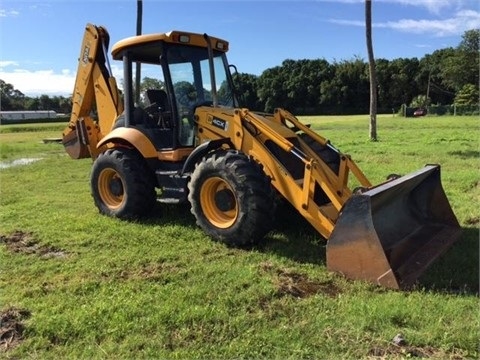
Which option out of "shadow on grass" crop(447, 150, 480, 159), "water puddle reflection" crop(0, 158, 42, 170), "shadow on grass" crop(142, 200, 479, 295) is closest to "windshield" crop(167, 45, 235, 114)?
"shadow on grass" crop(142, 200, 479, 295)

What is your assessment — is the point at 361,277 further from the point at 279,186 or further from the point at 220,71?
the point at 220,71

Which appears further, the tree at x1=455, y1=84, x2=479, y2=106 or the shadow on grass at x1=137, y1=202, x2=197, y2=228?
the tree at x1=455, y1=84, x2=479, y2=106

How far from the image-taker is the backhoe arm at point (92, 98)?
831cm

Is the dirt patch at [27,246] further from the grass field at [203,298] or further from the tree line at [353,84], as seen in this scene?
the tree line at [353,84]

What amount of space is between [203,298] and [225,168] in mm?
1757

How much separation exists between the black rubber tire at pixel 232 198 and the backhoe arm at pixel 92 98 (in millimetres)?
2944

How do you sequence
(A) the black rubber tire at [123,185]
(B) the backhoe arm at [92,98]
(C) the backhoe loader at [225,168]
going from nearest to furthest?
(C) the backhoe loader at [225,168], (A) the black rubber tire at [123,185], (B) the backhoe arm at [92,98]

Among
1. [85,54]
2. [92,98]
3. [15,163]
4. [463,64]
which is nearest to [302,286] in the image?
[92,98]

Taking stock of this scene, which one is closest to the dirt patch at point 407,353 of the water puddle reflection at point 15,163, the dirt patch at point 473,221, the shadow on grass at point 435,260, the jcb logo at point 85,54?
the shadow on grass at point 435,260

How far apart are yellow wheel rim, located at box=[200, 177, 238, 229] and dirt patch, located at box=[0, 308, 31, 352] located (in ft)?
8.00

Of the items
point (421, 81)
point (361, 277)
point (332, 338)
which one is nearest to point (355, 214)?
point (361, 277)

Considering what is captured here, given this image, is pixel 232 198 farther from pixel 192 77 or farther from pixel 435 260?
pixel 435 260

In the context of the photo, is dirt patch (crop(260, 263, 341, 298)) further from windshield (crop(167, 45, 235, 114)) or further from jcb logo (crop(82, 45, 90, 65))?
jcb logo (crop(82, 45, 90, 65))

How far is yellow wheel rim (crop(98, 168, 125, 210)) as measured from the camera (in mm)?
7492
